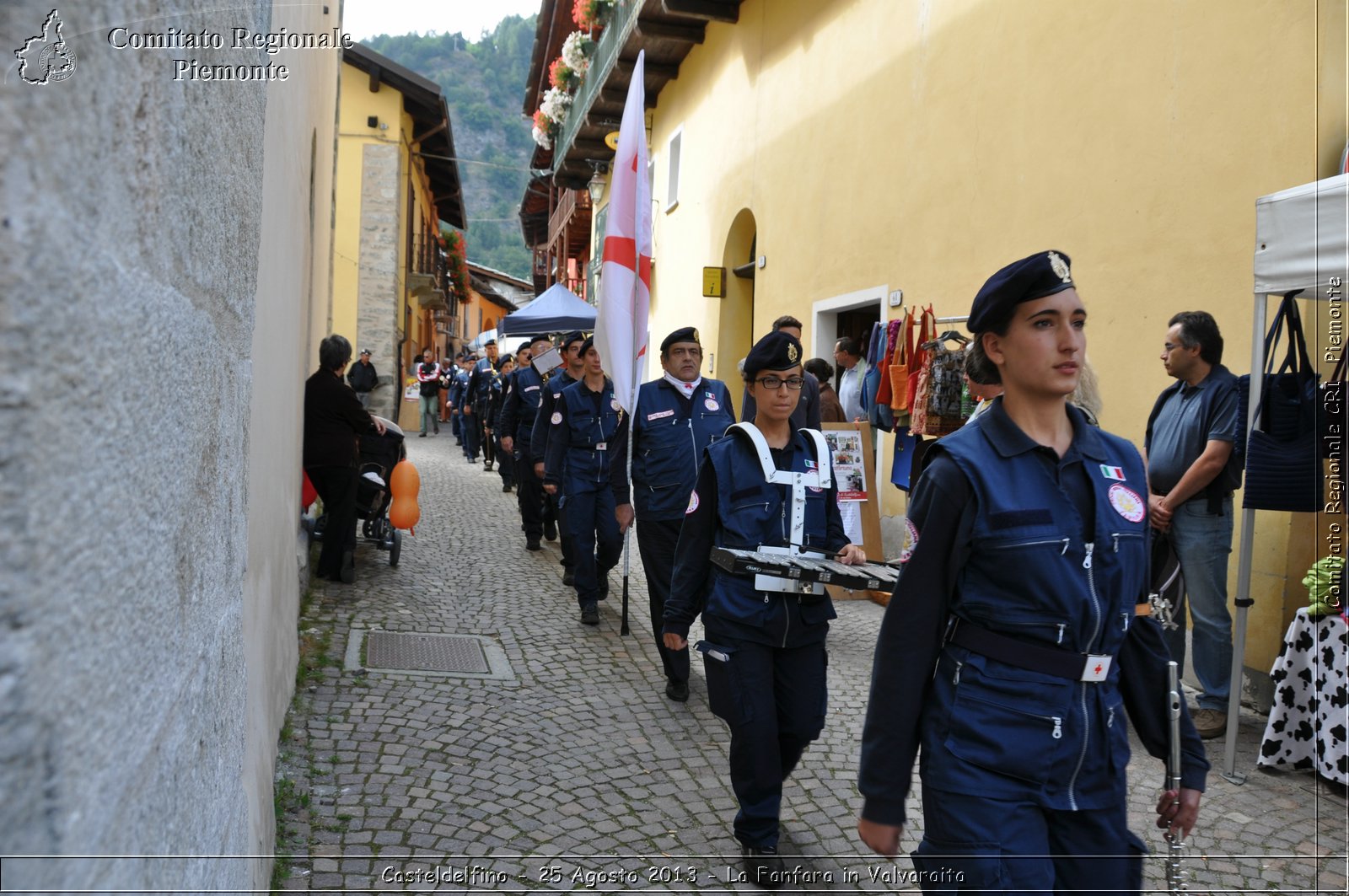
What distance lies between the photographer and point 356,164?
2656cm

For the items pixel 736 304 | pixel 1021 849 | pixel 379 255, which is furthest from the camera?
pixel 379 255

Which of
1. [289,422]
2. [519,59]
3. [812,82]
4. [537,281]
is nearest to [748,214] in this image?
[812,82]

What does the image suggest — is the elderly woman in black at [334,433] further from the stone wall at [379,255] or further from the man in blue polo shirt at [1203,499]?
the stone wall at [379,255]

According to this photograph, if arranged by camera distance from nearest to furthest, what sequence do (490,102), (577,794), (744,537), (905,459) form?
(744,537) → (577,794) → (905,459) → (490,102)

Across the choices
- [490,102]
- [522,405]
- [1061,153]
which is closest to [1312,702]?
[1061,153]

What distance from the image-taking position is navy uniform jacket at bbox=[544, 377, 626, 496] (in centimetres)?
759

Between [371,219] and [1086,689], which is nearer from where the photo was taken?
[1086,689]

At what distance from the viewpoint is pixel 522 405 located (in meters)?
11.3

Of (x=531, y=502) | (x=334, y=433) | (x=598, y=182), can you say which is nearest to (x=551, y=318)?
(x=531, y=502)

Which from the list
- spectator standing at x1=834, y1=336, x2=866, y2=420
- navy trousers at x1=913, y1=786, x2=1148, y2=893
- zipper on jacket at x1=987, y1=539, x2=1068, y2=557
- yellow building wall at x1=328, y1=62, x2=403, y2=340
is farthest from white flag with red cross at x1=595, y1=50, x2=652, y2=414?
yellow building wall at x1=328, y1=62, x2=403, y2=340

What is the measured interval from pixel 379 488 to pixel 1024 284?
710 centimetres

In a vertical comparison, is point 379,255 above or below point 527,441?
above

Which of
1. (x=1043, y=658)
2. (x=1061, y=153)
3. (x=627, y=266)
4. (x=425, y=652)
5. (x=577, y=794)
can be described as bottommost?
(x=577, y=794)

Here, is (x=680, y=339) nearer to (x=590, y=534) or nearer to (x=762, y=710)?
(x=590, y=534)
